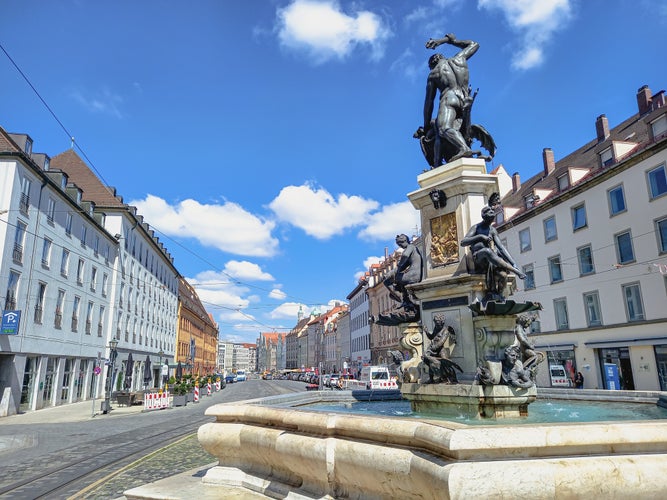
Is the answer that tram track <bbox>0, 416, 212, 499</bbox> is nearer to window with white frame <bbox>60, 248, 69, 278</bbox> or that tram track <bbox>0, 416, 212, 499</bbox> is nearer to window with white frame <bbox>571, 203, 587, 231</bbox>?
window with white frame <bbox>60, 248, 69, 278</bbox>

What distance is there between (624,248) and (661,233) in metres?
2.71

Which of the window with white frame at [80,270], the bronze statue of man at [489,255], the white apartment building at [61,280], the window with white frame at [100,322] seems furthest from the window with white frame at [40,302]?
the bronze statue of man at [489,255]

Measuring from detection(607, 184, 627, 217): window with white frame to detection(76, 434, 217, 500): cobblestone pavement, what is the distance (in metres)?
26.3

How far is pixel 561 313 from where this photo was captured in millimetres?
31984

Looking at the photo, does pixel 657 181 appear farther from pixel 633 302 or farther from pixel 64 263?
pixel 64 263

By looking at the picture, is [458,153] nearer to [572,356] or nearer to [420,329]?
[420,329]

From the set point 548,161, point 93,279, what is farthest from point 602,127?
point 93,279

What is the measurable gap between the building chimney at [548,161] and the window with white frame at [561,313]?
1266cm

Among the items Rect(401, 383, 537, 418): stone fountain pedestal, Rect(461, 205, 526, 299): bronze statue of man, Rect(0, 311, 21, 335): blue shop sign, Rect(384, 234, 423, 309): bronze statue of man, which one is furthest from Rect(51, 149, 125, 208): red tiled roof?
Rect(401, 383, 537, 418): stone fountain pedestal

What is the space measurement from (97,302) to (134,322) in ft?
31.9

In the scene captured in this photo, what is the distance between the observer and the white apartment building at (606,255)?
24.4m

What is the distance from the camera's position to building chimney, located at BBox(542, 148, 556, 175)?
129 feet

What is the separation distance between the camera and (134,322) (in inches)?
1710

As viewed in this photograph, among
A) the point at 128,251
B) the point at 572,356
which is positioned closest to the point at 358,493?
the point at 572,356
